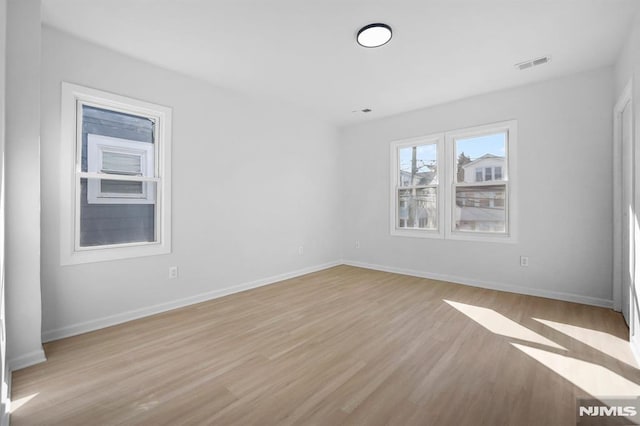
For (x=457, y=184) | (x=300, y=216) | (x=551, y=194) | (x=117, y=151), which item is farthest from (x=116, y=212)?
(x=551, y=194)

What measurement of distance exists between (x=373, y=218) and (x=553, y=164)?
2.77 metres

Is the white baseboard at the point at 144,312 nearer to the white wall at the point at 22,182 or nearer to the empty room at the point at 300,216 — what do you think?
the empty room at the point at 300,216

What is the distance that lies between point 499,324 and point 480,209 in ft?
6.41

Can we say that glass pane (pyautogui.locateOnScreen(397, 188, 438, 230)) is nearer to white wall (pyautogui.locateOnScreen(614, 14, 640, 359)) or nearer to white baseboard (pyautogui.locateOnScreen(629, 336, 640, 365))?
white wall (pyautogui.locateOnScreen(614, 14, 640, 359))

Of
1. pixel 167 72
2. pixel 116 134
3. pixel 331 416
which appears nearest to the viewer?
pixel 331 416

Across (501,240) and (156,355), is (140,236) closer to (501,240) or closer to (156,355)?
(156,355)

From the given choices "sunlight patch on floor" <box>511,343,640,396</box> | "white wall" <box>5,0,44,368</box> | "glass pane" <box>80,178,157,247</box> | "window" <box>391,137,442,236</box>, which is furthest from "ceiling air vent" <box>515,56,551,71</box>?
"white wall" <box>5,0,44,368</box>

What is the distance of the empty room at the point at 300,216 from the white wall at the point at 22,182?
0.01 metres

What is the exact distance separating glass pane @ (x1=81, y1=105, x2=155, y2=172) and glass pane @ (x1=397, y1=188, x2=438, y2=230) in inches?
158

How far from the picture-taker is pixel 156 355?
2299 millimetres

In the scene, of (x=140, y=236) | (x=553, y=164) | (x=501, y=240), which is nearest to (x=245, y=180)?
(x=140, y=236)

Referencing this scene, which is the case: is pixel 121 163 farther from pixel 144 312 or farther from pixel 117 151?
pixel 144 312

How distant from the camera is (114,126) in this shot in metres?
3.02

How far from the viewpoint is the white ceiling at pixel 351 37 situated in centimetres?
234
